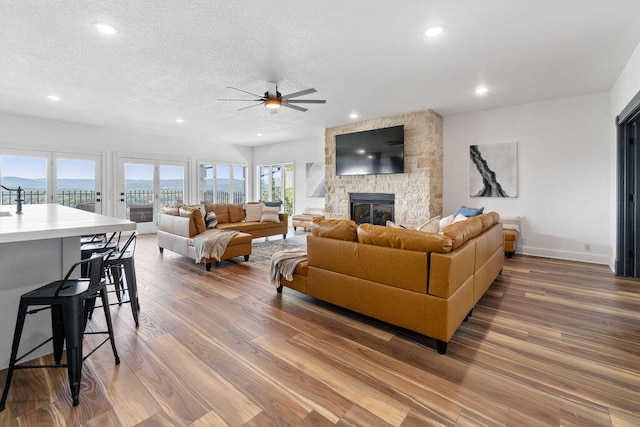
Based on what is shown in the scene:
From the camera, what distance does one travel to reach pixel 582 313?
2789mm

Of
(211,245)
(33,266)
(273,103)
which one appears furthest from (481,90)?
(33,266)

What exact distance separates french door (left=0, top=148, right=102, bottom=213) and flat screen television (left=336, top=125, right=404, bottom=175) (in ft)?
17.7

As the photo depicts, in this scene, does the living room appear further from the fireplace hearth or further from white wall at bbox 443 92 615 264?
the fireplace hearth

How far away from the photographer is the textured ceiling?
257 centimetres

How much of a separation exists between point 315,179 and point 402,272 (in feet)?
21.0

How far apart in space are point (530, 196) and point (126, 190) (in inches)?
353

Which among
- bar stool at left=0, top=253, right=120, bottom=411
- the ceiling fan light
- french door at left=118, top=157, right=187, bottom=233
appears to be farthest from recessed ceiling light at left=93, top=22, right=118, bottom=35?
french door at left=118, top=157, right=187, bottom=233

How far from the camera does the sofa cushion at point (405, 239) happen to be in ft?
7.00


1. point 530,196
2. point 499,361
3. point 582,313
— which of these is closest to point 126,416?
point 499,361

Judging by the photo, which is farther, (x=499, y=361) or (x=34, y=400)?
(x=499, y=361)

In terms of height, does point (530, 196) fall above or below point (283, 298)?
above

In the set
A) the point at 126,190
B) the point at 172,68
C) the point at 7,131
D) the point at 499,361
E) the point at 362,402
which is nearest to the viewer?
the point at 362,402

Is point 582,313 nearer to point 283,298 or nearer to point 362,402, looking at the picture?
point 362,402

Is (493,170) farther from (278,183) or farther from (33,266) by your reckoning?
(33,266)
